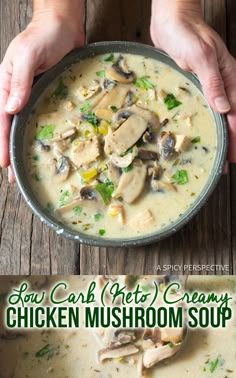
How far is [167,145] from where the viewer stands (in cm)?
183

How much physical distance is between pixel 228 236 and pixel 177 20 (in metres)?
0.67

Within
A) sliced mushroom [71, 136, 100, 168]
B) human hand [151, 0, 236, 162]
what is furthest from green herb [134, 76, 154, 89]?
sliced mushroom [71, 136, 100, 168]

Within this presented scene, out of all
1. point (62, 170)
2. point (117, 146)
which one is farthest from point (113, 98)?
point (62, 170)

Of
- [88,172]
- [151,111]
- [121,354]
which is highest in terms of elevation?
[151,111]

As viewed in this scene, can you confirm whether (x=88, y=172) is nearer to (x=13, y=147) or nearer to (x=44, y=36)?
(x=13, y=147)

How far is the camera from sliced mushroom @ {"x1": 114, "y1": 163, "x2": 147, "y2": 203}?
181 cm

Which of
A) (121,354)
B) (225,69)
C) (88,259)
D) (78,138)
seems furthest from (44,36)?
(121,354)

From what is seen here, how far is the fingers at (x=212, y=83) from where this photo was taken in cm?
183

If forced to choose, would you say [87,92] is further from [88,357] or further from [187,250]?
[88,357]

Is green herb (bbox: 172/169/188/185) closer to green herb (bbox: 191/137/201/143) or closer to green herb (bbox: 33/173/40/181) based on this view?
green herb (bbox: 191/137/201/143)

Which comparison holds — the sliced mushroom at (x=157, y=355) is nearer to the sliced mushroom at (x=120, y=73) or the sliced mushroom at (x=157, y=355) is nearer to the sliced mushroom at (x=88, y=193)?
the sliced mushroom at (x=88, y=193)

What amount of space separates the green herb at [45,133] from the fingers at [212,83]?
1.44 ft

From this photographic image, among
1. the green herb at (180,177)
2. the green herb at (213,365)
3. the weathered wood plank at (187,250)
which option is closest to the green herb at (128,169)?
the green herb at (180,177)

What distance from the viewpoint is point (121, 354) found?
78.0 inches
